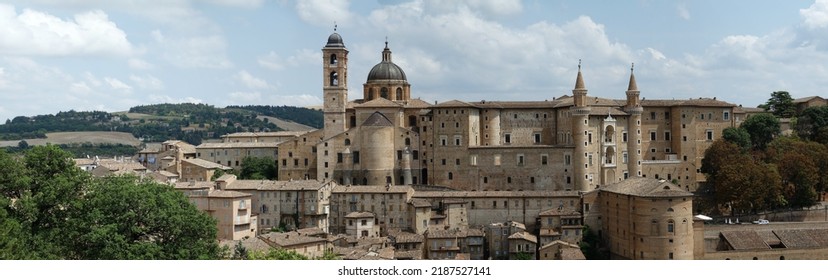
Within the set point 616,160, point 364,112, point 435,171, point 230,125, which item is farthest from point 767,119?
point 230,125

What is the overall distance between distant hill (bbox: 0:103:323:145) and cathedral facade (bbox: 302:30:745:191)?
83398 millimetres

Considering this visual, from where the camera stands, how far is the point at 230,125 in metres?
157

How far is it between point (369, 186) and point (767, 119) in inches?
946

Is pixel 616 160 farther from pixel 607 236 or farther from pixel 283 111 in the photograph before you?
pixel 283 111

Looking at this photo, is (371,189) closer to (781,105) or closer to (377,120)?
(377,120)

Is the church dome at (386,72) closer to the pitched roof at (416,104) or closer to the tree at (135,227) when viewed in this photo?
the pitched roof at (416,104)

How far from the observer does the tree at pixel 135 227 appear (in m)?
27.3

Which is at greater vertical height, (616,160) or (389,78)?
(389,78)

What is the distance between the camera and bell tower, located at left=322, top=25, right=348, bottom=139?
2270 inches

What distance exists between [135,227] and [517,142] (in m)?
30.8

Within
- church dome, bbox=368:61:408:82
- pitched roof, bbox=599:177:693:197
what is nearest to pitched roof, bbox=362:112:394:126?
church dome, bbox=368:61:408:82

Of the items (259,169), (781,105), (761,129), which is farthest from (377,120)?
(781,105)

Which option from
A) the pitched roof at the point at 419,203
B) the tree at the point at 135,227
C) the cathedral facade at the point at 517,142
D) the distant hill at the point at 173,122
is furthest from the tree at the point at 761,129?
the distant hill at the point at 173,122

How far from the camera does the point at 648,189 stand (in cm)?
4294
